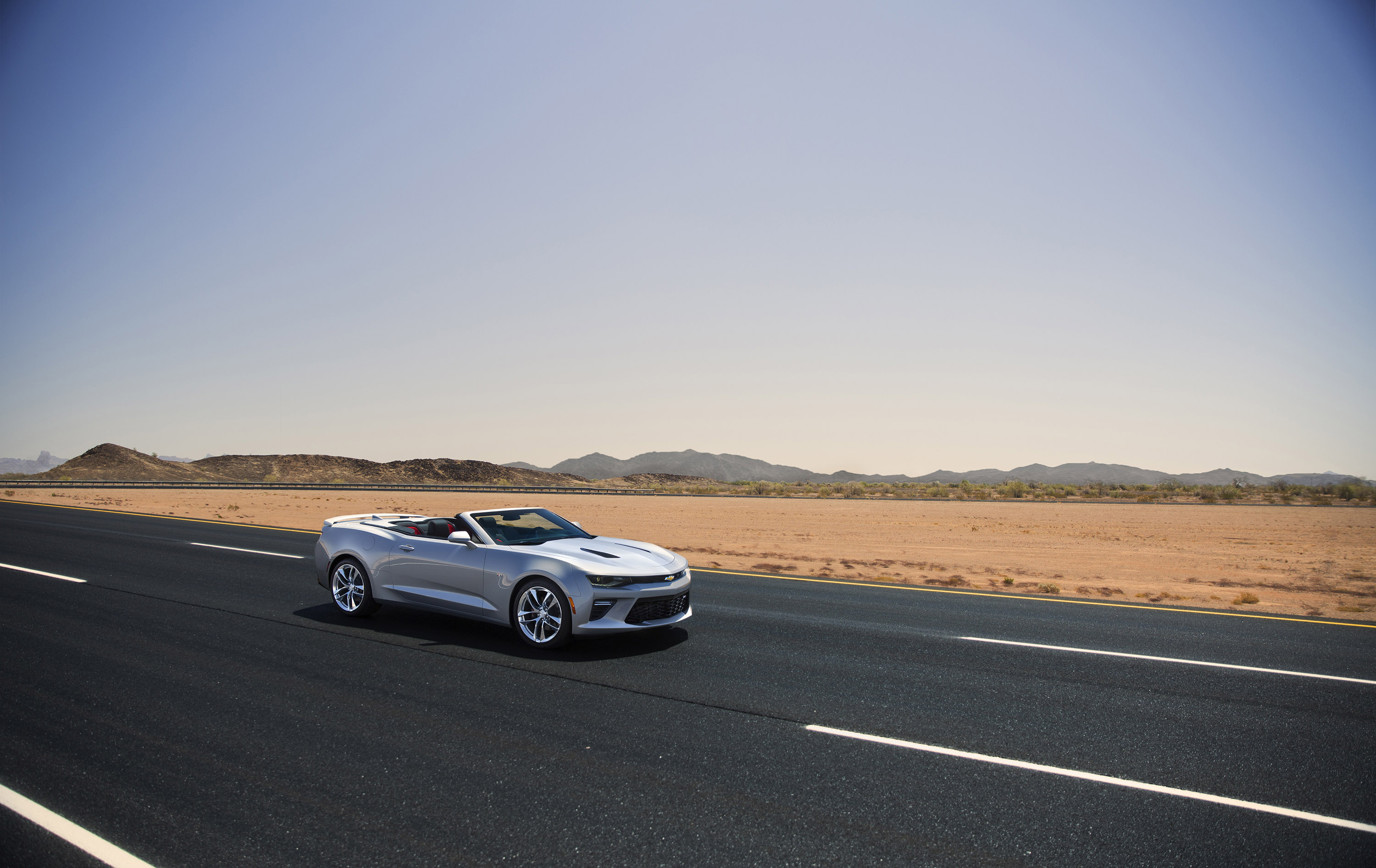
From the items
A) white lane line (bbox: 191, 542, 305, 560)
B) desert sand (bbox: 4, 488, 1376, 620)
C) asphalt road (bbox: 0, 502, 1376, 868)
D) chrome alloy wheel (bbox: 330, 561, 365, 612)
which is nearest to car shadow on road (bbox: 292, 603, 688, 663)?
asphalt road (bbox: 0, 502, 1376, 868)

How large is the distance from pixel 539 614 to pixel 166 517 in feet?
77.9

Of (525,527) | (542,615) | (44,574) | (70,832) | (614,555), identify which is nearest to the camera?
(70,832)

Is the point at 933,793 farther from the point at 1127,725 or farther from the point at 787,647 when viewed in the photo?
the point at 787,647

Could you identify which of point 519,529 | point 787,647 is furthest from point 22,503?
point 787,647

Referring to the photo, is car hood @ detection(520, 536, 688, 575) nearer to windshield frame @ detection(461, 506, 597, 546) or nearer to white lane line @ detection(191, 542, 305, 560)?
windshield frame @ detection(461, 506, 597, 546)

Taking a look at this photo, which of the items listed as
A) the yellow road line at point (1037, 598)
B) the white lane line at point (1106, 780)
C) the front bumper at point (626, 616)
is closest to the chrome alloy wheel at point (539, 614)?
the front bumper at point (626, 616)

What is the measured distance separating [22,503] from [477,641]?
123 feet

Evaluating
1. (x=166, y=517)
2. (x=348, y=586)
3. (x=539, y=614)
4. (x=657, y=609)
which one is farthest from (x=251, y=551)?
(x=166, y=517)

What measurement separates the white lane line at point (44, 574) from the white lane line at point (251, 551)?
3.24 metres

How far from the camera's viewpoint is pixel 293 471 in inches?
5113

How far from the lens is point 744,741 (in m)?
4.96

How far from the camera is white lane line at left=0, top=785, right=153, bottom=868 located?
11.2 ft

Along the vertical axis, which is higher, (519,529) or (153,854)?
(519,529)

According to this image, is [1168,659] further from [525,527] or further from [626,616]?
[525,527]
